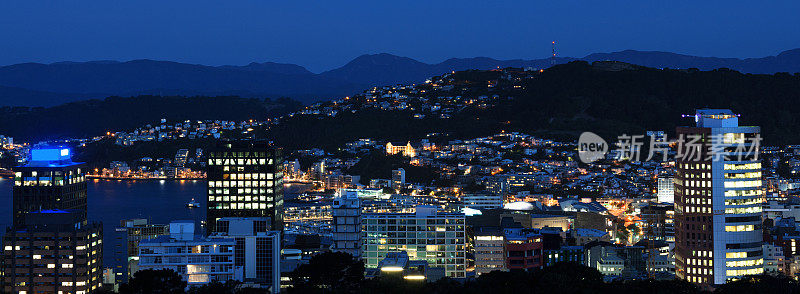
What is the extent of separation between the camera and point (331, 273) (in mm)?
27953

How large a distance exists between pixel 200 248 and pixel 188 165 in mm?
76871

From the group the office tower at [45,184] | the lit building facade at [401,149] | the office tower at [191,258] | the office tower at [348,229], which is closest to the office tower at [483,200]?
the lit building facade at [401,149]

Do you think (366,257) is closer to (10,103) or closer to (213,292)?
(213,292)

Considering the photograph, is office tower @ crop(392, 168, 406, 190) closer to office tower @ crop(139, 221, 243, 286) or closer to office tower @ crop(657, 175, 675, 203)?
office tower @ crop(657, 175, 675, 203)

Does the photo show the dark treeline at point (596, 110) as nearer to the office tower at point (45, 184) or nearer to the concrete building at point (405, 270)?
the office tower at point (45, 184)

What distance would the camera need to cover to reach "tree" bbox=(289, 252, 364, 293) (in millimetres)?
27703

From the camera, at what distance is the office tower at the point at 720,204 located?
1476 inches

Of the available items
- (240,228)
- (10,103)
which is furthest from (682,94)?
(10,103)

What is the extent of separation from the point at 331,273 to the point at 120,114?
109 meters

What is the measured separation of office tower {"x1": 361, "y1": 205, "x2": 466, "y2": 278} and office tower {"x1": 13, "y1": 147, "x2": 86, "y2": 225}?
11148 millimetres

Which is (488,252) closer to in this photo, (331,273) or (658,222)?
(331,273)

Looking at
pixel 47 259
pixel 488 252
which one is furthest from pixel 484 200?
pixel 47 259

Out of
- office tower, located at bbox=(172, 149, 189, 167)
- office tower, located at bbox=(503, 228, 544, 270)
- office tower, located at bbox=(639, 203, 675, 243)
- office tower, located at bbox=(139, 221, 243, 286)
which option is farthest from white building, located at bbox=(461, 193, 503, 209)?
office tower, located at bbox=(172, 149, 189, 167)

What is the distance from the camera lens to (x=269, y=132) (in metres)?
106
